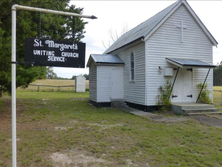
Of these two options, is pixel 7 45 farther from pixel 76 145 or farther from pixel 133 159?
pixel 133 159

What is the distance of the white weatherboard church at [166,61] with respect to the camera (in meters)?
10.9

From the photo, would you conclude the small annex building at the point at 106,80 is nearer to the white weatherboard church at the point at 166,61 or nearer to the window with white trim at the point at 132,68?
the white weatherboard church at the point at 166,61

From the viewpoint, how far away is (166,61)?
11.2 metres

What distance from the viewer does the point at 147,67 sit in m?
10.8

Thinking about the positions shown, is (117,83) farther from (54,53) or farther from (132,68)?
(54,53)

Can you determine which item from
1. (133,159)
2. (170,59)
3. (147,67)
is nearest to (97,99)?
(147,67)

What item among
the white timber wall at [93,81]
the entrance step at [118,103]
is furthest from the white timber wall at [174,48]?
the white timber wall at [93,81]

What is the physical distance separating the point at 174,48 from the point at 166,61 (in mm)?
956

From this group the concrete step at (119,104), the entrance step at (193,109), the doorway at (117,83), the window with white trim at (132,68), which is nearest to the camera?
the entrance step at (193,109)

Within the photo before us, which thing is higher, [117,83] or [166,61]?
[166,61]

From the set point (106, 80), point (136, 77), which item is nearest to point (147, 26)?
point (136, 77)

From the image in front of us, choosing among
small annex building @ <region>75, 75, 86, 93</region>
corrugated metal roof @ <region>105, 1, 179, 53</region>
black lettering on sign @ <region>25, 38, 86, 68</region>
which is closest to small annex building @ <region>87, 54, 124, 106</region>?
corrugated metal roof @ <region>105, 1, 179, 53</region>

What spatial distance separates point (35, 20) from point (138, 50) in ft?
19.2

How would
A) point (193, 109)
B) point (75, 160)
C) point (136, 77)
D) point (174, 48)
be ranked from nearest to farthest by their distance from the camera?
point (75, 160) → point (193, 109) → point (174, 48) → point (136, 77)
